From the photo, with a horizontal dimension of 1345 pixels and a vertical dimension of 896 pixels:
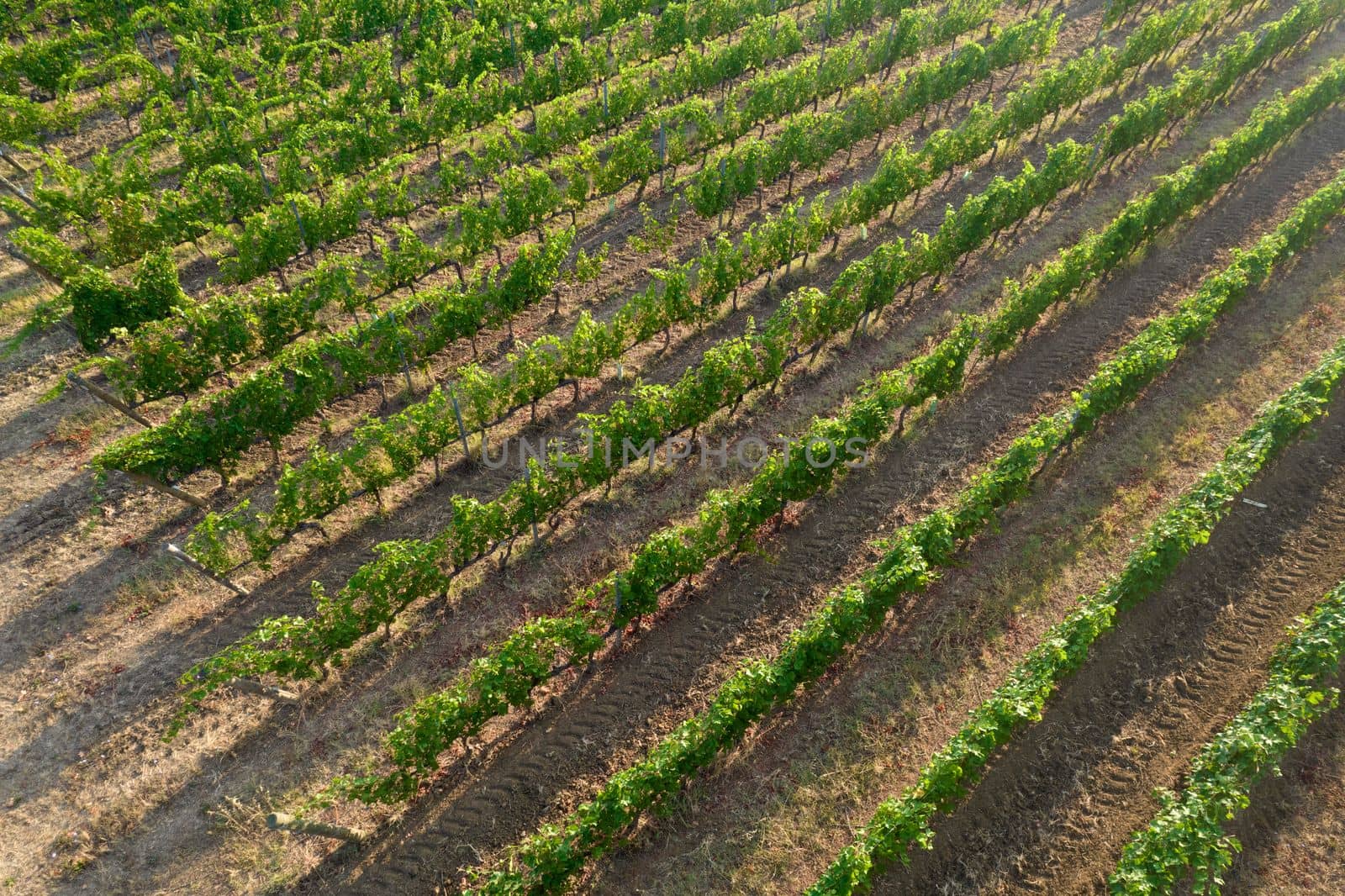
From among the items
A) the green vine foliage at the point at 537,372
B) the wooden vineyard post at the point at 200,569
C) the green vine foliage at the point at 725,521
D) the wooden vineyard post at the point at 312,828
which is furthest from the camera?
the green vine foliage at the point at 537,372

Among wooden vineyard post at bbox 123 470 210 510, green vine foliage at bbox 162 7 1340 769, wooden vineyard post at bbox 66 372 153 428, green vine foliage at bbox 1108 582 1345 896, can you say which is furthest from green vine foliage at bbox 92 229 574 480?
green vine foliage at bbox 1108 582 1345 896

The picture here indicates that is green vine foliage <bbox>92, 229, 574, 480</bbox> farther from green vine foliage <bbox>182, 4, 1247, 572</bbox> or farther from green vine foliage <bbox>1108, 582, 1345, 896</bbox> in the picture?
green vine foliage <bbox>1108, 582, 1345, 896</bbox>

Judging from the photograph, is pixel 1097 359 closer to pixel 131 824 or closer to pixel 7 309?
pixel 131 824

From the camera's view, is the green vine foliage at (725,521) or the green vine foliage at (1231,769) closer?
the green vine foliage at (1231,769)

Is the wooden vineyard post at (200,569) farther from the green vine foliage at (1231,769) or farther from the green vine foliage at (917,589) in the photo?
the green vine foliage at (1231,769)

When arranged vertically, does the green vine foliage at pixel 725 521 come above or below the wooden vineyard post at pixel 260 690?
above

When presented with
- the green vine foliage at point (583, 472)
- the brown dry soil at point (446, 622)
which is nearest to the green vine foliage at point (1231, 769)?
the brown dry soil at point (446, 622)

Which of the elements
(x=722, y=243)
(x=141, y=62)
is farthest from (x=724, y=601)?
(x=141, y=62)

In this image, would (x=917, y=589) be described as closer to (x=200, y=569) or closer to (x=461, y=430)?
(x=461, y=430)
